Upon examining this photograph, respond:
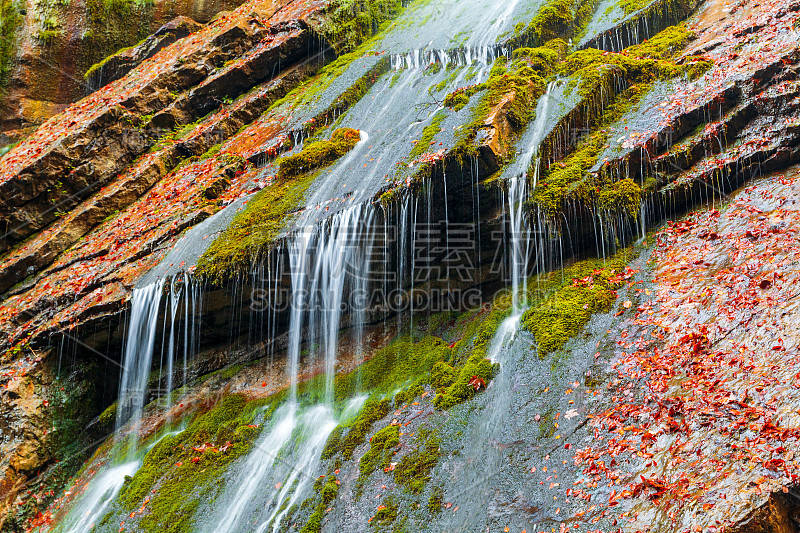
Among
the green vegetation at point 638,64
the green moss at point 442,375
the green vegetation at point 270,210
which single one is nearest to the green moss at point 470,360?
the green moss at point 442,375

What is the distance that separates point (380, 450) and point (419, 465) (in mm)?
697

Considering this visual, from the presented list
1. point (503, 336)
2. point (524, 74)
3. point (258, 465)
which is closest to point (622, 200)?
point (503, 336)

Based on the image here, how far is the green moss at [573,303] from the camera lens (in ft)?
21.4

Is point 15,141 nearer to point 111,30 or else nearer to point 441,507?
point 111,30

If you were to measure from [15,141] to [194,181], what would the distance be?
1077 cm

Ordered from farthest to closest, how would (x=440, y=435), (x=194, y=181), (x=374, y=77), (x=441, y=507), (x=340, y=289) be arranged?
(x=374, y=77) < (x=194, y=181) < (x=340, y=289) < (x=440, y=435) < (x=441, y=507)

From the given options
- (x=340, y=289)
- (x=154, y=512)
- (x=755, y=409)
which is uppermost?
(x=340, y=289)

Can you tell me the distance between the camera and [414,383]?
7.18 metres

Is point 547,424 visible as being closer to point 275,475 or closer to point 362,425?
point 362,425

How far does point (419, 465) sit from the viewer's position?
555 centimetres

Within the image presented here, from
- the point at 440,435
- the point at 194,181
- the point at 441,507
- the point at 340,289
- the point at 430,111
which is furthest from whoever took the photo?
the point at 194,181

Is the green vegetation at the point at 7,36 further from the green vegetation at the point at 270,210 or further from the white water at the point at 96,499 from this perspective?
the white water at the point at 96,499

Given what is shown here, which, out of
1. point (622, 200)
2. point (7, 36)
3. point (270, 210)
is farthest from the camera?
point (7, 36)

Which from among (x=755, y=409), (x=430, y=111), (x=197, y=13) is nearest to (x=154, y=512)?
(x=755, y=409)
